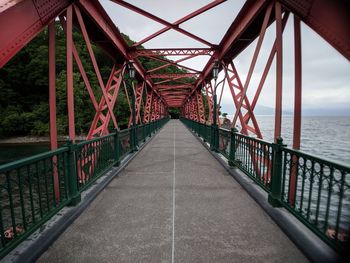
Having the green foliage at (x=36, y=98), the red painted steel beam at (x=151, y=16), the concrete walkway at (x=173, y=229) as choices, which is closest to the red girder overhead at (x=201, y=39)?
the red painted steel beam at (x=151, y=16)

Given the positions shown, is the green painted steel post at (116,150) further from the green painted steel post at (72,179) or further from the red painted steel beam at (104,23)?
the red painted steel beam at (104,23)

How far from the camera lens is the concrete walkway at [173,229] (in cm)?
260

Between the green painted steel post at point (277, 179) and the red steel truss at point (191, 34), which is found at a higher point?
the red steel truss at point (191, 34)

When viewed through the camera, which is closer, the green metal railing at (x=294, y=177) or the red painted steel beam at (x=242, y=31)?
the green metal railing at (x=294, y=177)

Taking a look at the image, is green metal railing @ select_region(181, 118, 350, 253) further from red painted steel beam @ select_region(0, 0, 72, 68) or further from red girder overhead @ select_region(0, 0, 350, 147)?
red painted steel beam @ select_region(0, 0, 72, 68)

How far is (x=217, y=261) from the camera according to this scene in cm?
249

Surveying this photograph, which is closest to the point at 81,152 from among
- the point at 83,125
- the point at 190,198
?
the point at 190,198

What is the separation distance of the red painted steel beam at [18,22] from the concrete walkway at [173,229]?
2.78 meters

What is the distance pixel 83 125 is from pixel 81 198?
35048mm

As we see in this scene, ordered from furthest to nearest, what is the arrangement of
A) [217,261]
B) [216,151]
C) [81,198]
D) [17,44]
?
[216,151], [81,198], [17,44], [217,261]

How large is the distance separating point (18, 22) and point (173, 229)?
4.02 m

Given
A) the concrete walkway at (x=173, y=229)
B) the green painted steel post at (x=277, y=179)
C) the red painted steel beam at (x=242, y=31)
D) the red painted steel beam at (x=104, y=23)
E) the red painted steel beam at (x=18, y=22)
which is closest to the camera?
the concrete walkway at (x=173, y=229)

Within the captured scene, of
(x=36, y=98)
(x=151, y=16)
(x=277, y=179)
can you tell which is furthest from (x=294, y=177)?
(x=36, y=98)

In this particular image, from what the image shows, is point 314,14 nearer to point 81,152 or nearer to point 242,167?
point 242,167
